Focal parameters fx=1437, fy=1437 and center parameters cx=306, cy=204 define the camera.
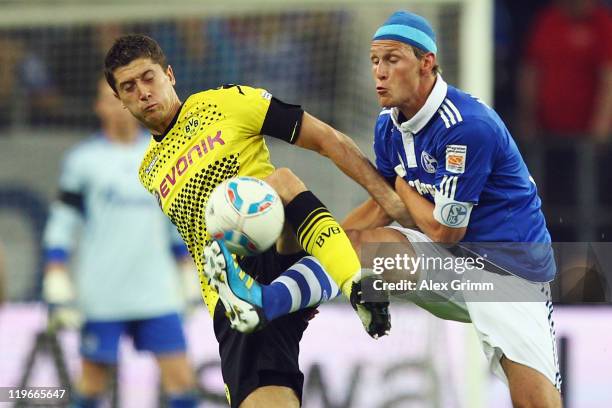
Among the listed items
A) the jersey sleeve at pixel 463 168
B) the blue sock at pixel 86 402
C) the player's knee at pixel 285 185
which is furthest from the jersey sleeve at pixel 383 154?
the blue sock at pixel 86 402

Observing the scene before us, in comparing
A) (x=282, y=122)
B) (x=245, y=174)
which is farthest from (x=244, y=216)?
(x=282, y=122)

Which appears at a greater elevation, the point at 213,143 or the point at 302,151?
the point at 302,151

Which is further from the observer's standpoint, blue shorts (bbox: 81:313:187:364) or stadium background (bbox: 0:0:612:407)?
stadium background (bbox: 0:0:612:407)

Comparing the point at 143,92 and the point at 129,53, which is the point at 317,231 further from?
the point at 129,53

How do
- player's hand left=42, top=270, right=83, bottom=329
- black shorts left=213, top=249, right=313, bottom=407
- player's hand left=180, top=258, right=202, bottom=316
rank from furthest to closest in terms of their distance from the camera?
player's hand left=180, top=258, right=202, bottom=316, player's hand left=42, top=270, right=83, bottom=329, black shorts left=213, top=249, right=313, bottom=407

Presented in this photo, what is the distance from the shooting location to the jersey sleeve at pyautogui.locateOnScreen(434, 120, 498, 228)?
5.98 metres

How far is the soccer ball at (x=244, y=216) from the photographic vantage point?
570 centimetres

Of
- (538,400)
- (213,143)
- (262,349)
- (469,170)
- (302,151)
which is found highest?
(302,151)

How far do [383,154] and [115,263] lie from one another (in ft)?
11.3

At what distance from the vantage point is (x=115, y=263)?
9.46 meters

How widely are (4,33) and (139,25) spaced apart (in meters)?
1.06

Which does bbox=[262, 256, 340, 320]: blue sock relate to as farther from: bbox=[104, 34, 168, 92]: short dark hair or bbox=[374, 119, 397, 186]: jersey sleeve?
bbox=[104, 34, 168, 92]: short dark hair

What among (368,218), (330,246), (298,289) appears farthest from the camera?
(368,218)

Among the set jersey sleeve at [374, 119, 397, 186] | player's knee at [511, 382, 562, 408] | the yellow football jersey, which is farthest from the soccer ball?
player's knee at [511, 382, 562, 408]
